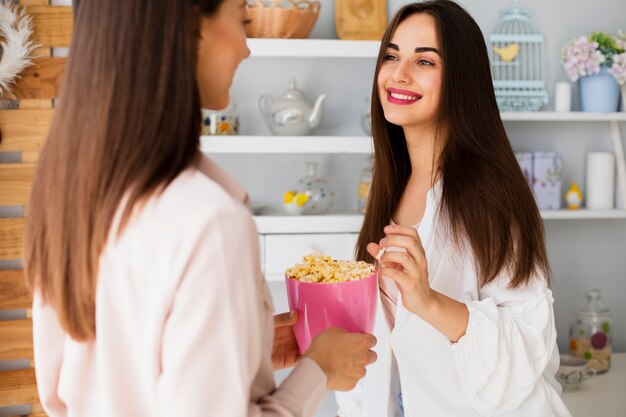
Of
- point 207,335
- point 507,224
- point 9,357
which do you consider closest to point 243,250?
point 207,335

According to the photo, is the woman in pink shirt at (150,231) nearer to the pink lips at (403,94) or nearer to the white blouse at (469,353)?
the white blouse at (469,353)

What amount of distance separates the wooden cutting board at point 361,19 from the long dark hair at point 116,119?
213 cm

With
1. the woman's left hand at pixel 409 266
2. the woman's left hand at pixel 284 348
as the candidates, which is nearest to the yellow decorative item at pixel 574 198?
the woman's left hand at pixel 409 266

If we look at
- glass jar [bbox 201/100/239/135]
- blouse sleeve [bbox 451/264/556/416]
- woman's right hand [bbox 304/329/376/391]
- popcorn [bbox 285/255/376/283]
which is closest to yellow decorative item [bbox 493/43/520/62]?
glass jar [bbox 201/100/239/135]

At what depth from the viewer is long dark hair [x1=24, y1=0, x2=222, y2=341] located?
0.76 meters

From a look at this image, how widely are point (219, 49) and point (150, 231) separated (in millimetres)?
230

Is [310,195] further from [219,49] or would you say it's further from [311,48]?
[219,49]

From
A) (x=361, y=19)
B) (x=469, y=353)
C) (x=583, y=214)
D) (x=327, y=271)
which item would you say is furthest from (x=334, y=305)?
(x=583, y=214)

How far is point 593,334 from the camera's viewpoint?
2.89m

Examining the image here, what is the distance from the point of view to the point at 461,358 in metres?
1.41

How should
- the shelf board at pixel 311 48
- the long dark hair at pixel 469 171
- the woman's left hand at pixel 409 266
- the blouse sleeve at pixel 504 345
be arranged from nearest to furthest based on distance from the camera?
the woman's left hand at pixel 409 266 → the blouse sleeve at pixel 504 345 → the long dark hair at pixel 469 171 → the shelf board at pixel 311 48

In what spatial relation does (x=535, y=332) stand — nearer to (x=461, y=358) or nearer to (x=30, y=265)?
(x=461, y=358)

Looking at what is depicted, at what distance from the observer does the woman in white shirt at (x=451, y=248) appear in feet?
4.60

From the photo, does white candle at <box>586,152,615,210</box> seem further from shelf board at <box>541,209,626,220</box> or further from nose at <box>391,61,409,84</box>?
nose at <box>391,61,409,84</box>
